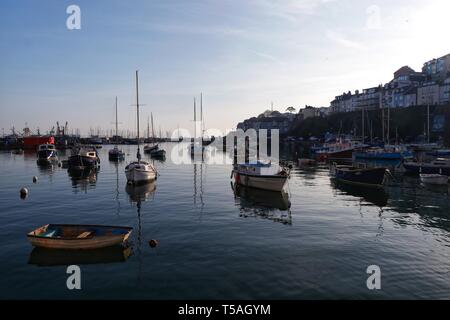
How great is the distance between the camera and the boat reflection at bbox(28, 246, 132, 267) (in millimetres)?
17922

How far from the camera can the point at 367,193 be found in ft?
128

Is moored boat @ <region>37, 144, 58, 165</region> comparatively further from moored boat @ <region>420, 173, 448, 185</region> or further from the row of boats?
moored boat @ <region>420, 173, 448, 185</region>

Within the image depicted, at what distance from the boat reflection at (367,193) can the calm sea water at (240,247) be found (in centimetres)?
30

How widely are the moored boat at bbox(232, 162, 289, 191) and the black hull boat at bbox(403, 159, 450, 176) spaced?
83.9 feet

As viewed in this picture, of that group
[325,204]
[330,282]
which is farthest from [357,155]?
[330,282]

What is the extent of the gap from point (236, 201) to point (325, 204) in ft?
27.1

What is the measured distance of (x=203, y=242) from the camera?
21000 millimetres

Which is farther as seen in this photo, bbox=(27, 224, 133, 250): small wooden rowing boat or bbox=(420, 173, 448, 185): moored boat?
bbox=(420, 173, 448, 185): moored boat

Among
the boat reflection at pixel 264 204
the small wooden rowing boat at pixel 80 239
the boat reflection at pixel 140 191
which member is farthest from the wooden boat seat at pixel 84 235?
the boat reflection at pixel 140 191

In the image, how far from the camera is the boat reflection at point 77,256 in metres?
17.9

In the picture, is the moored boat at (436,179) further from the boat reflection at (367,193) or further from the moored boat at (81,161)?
the moored boat at (81,161)

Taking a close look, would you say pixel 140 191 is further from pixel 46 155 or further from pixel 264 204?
A: pixel 46 155

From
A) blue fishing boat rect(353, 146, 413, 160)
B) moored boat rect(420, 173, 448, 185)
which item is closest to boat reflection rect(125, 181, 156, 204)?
moored boat rect(420, 173, 448, 185)
